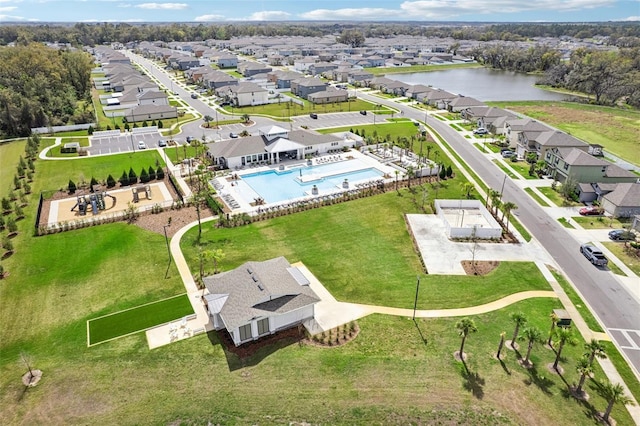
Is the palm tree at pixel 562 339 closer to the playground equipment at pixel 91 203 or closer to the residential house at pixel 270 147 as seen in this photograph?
the residential house at pixel 270 147

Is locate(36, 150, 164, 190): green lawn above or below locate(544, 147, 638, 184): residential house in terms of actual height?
below

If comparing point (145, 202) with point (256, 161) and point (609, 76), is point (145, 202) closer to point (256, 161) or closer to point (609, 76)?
point (256, 161)

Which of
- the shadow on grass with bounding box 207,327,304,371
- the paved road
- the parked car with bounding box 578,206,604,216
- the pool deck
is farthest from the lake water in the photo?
the shadow on grass with bounding box 207,327,304,371

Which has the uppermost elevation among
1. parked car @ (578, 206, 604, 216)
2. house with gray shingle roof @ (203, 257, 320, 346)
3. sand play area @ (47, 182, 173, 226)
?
house with gray shingle roof @ (203, 257, 320, 346)

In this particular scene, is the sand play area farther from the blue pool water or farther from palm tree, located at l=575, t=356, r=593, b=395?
palm tree, located at l=575, t=356, r=593, b=395

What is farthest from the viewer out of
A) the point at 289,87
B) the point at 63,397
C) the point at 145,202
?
the point at 289,87

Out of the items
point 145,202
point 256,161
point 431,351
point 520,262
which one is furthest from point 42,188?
point 520,262
